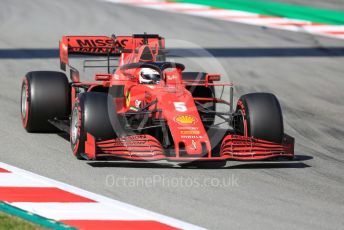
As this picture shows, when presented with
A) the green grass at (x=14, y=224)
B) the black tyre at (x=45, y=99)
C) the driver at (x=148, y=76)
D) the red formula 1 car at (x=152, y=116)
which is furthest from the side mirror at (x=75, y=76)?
the green grass at (x=14, y=224)

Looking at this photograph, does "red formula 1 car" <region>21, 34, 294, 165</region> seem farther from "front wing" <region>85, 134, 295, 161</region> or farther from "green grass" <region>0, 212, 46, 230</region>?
"green grass" <region>0, 212, 46, 230</region>

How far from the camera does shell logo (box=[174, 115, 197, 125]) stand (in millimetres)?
11086

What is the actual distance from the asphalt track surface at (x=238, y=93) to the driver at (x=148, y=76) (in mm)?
1269

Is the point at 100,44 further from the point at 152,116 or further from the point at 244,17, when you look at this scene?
the point at 244,17

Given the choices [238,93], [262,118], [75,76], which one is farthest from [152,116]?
[238,93]

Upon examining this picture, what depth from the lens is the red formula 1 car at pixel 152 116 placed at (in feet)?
35.7

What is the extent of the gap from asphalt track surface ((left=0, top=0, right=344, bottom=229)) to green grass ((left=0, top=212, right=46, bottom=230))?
4.45 feet

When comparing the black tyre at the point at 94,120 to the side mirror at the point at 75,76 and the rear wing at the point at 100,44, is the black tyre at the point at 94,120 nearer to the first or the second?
the side mirror at the point at 75,76

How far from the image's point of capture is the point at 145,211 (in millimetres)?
8891

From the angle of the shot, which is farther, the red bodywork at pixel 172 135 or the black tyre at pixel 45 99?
the black tyre at pixel 45 99

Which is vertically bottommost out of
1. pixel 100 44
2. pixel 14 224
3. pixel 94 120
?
pixel 14 224

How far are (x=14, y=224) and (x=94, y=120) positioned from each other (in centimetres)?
309

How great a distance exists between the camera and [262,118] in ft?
38.0

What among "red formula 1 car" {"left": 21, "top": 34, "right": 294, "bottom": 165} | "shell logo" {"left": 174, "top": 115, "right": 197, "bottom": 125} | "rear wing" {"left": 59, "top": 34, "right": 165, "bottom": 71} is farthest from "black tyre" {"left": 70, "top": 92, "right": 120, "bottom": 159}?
"rear wing" {"left": 59, "top": 34, "right": 165, "bottom": 71}
